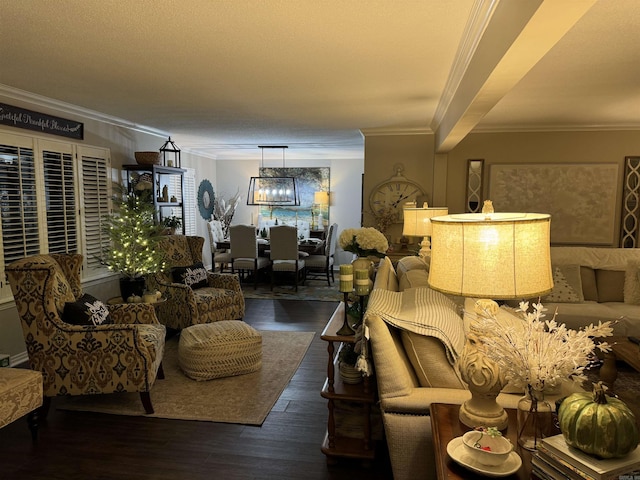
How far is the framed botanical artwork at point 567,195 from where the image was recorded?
557cm

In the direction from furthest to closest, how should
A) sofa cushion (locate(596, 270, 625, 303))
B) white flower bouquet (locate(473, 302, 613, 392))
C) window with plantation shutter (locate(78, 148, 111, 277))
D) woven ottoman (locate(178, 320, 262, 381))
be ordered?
1. window with plantation shutter (locate(78, 148, 111, 277))
2. sofa cushion (locate(596, 270, 625, 303))
3. woven ottoman (locate(178, 320, 262, 381))
4. white flower bouquet (locate(473, 302, 613, 392))

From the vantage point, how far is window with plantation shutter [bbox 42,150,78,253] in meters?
4.36

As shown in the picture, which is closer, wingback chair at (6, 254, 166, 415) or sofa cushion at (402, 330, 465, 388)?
sofa cushion at (402, 330, 465, 388)

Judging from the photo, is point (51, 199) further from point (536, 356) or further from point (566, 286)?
point (566, 286)

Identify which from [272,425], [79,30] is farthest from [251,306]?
[79,30]

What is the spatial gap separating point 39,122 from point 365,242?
339cm

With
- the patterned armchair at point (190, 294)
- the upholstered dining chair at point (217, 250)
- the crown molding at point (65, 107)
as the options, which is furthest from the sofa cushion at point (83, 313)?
the upholstered dining chair at point (217, 250)

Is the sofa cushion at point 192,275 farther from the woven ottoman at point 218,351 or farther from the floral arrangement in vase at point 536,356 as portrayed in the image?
the floral arrangement in vase at point 536,356

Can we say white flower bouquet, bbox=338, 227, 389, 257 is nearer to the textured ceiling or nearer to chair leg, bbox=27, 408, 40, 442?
the textured ceiling

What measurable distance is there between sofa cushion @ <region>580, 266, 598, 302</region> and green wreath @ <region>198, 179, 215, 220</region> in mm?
6306

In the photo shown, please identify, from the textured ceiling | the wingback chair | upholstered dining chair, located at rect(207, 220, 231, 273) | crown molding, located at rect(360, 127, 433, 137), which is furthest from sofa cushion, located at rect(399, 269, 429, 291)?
upholstered dining chair, located at rect(207, 220, 231, 273)

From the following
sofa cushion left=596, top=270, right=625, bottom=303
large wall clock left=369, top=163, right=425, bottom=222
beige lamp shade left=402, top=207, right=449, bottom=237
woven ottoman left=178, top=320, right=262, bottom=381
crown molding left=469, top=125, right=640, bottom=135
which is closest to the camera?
woven ottoman left=178, top=320, right=262, bottom=381

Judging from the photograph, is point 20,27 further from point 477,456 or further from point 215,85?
point 477,456

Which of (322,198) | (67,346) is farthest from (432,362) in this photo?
(322,198)
